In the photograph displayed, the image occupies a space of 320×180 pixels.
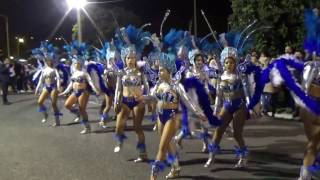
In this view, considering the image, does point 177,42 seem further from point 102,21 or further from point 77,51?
point 102,21

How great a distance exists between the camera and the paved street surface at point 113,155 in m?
7.66

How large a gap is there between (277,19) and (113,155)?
8.43 metres

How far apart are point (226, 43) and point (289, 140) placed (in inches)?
120

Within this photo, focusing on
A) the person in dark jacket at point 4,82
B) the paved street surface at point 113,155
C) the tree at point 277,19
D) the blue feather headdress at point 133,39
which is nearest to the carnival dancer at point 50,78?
the paved street surface at point 113,155

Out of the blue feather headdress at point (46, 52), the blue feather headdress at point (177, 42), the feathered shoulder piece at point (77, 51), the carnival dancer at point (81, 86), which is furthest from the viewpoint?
the blue feather headdress at point (46, 52)

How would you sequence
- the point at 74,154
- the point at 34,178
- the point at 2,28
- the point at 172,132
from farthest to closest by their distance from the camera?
1. the point at 2,28
2. the point at 74,154
3. the point at 34,178
4. the point at 172,132

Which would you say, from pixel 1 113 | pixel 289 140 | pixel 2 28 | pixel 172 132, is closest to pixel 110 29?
pixel 1 113

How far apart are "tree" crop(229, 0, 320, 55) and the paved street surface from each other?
3.39 m

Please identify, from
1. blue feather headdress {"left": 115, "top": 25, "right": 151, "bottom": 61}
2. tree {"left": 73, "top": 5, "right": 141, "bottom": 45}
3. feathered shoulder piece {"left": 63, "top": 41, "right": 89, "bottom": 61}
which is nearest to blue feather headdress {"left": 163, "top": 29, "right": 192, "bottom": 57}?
blue feather headdress {"left": 115, "top": 25, "right": 151, "bottom": 61}

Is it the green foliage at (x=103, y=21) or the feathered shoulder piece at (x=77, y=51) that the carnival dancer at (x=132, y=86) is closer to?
the feathered shoulder piece at (x=77, y=51)

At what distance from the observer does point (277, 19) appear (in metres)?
15.5

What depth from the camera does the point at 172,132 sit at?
22.9ft

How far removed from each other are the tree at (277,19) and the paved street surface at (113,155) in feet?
11.1

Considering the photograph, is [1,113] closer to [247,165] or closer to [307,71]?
[247,165]
